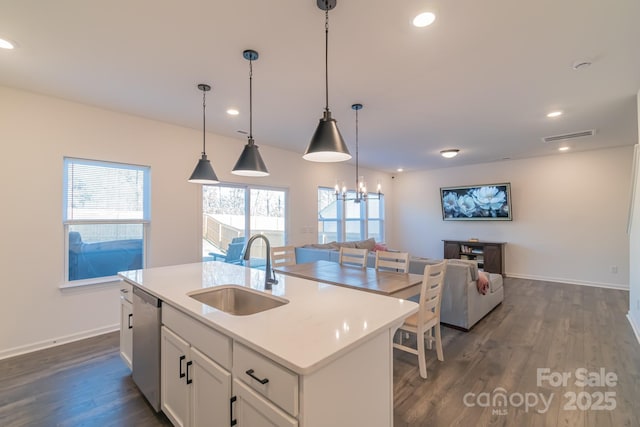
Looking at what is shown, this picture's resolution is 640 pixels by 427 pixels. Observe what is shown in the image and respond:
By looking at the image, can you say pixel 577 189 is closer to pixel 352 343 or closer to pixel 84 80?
pixel 352 343

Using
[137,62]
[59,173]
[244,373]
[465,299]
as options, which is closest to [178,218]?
[59,173]

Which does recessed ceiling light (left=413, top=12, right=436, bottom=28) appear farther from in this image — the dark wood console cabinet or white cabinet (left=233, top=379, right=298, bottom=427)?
the dark wood console cabinet

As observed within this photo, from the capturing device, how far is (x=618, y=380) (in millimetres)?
2436

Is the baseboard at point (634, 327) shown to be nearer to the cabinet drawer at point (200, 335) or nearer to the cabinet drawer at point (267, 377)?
the cabinet drawer at point (267, 377)

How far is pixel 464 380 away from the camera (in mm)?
2463

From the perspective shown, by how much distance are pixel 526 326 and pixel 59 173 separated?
5.90 metres

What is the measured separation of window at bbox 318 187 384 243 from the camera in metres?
6.59

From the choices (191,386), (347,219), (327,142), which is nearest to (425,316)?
(327,142)

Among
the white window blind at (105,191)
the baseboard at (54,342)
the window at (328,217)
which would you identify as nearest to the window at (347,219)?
the window at (328,217)

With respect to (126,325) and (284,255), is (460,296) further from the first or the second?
(126,325)

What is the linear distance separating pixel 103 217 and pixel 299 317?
11.0ft

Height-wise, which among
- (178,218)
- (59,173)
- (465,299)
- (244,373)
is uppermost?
(59,173)

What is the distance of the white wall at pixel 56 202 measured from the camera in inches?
115

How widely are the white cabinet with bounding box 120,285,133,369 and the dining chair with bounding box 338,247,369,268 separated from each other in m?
2.44
